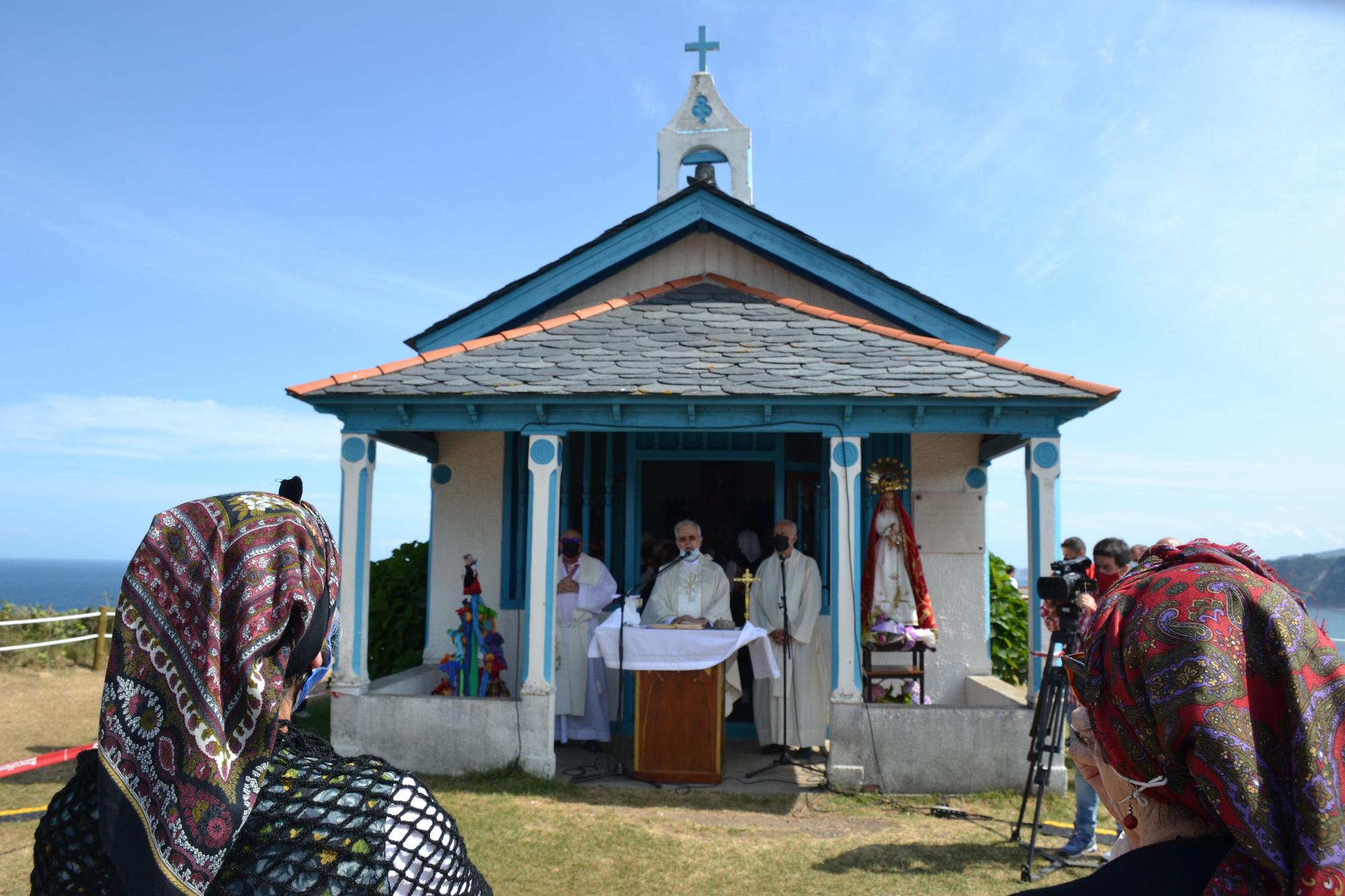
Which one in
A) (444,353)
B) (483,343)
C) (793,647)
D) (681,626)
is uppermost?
(483,343)

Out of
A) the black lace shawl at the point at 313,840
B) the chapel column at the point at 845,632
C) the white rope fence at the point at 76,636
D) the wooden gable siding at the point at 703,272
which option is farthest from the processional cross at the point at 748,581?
the white rope fence at the point at 76,636

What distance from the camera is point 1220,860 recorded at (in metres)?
1.30

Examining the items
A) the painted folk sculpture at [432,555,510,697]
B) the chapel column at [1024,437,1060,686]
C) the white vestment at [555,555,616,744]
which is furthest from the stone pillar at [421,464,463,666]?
the chapel column at [1024,437,1060,686]

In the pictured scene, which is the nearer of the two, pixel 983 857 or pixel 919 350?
pixel 983 857

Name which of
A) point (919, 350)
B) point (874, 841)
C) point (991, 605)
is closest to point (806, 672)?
point (874, 841)

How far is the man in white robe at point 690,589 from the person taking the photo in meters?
7.95

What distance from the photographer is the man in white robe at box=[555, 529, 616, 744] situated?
27.6 ft

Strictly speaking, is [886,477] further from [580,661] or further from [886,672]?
[580,661]

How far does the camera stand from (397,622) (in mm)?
10781

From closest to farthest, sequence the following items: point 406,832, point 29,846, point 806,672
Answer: point 406,832 → point 29,846 → point 806,672

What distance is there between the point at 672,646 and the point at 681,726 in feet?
2.24

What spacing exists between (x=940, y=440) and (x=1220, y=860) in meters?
7.91

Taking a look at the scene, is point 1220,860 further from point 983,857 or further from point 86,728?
point 86,728

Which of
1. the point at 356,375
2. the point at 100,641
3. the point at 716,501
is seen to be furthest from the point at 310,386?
the point at 100,641
